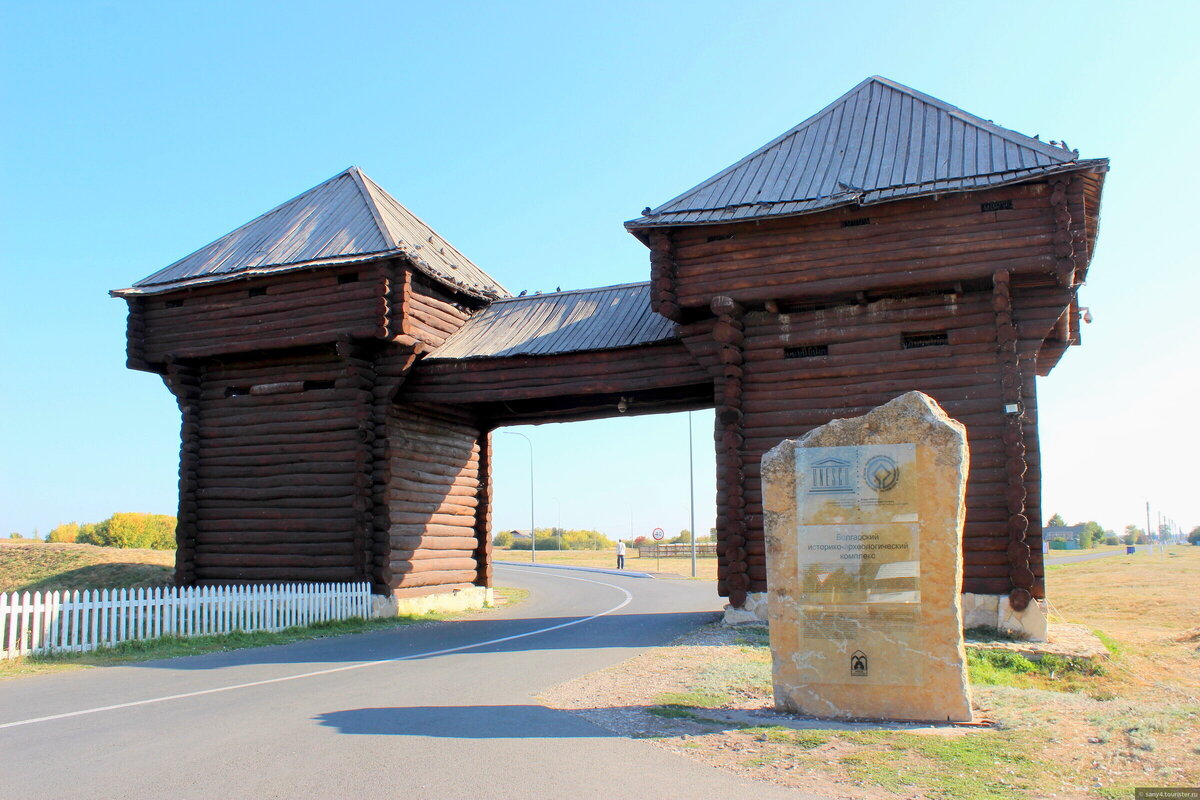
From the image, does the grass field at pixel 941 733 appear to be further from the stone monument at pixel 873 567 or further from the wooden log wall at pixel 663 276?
the wooden log wall at pixel 663 276

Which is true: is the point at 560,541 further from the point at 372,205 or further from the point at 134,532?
the point at 372,205

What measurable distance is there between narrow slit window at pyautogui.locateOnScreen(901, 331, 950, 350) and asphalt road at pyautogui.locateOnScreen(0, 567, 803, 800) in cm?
782

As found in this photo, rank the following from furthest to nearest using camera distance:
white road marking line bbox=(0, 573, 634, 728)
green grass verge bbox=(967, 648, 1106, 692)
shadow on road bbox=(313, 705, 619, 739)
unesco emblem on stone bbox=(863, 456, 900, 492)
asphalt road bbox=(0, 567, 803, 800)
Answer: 1. green grass verge bbox=(967, 648, 1106, 692)
2. white road marking line bbox=(0, 573, 634, 728)
3. unesco emblem on stone bbox=(863, 456, 900, 492)
4. shadow on road bbox=(313, 705, 619, 739)
5. asphalt road bbox=(0, 567, 803, 800)

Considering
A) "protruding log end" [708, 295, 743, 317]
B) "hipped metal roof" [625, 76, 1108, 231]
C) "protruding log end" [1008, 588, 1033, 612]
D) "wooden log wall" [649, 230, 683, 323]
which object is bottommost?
"protruding log end" [1008, 588, 1033, 612]

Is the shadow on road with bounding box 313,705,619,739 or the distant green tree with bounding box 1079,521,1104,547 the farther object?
the distant green tree with bounding box 1079,521,1104,547

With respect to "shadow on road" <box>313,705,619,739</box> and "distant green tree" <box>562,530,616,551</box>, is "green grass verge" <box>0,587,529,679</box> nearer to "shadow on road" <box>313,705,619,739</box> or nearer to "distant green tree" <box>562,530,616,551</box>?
"shadow on road" <box>313,705,619,739</box>

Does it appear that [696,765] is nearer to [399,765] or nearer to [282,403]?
[399,765]

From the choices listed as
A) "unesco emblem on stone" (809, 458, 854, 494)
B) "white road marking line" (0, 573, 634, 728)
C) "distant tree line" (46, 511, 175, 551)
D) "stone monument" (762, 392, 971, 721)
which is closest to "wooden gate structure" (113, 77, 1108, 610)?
"white road marking line" (0, 573, 634, 728)

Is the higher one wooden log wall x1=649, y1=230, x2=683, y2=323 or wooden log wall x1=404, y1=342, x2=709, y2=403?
wooden log wall x1=649, y1=230, x2=683, y2=323

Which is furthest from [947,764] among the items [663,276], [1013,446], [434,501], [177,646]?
[434,501]

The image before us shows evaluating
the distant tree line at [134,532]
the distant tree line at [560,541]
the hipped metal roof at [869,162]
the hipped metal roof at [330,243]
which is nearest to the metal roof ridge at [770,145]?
the hipped metal roof at [869,162]

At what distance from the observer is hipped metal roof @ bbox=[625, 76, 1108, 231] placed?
1638 cm

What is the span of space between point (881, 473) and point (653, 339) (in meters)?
11.7

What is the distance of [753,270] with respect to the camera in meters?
17.5
